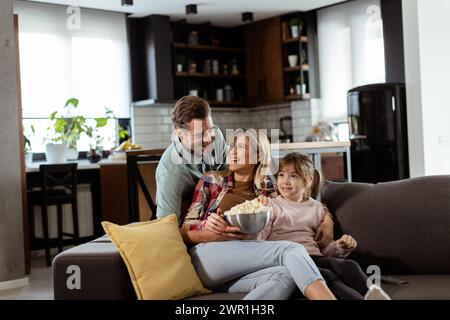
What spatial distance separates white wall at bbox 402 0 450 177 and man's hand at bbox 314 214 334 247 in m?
2.67

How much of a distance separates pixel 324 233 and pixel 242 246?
433 millimetres

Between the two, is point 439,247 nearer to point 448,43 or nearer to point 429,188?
point 429,188

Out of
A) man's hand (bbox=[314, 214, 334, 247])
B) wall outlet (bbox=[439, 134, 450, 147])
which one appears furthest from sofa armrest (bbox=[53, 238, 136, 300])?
wall outlet (bbox=[439, 134, 450, 147])

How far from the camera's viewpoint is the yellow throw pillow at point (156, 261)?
7.83ft

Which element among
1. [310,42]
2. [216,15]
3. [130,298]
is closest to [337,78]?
[310,42]

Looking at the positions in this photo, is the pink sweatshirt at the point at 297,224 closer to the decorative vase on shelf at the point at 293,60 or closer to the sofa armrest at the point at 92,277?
the sofa armrest at the point at 92,277

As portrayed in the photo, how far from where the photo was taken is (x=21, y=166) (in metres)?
5.10

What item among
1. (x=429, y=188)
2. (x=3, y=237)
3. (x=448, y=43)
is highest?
(x=448, y=43)

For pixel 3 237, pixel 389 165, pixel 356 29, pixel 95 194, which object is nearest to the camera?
pixel 3 237

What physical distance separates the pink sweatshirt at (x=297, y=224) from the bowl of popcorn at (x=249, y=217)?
0.98ft

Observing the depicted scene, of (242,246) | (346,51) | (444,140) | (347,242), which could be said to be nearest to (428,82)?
(444,140)

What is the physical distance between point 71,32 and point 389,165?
3856mm

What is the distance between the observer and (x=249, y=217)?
238cm

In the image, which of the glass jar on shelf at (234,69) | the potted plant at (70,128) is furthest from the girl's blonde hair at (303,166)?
the glass jar on shelf at (234,69)
